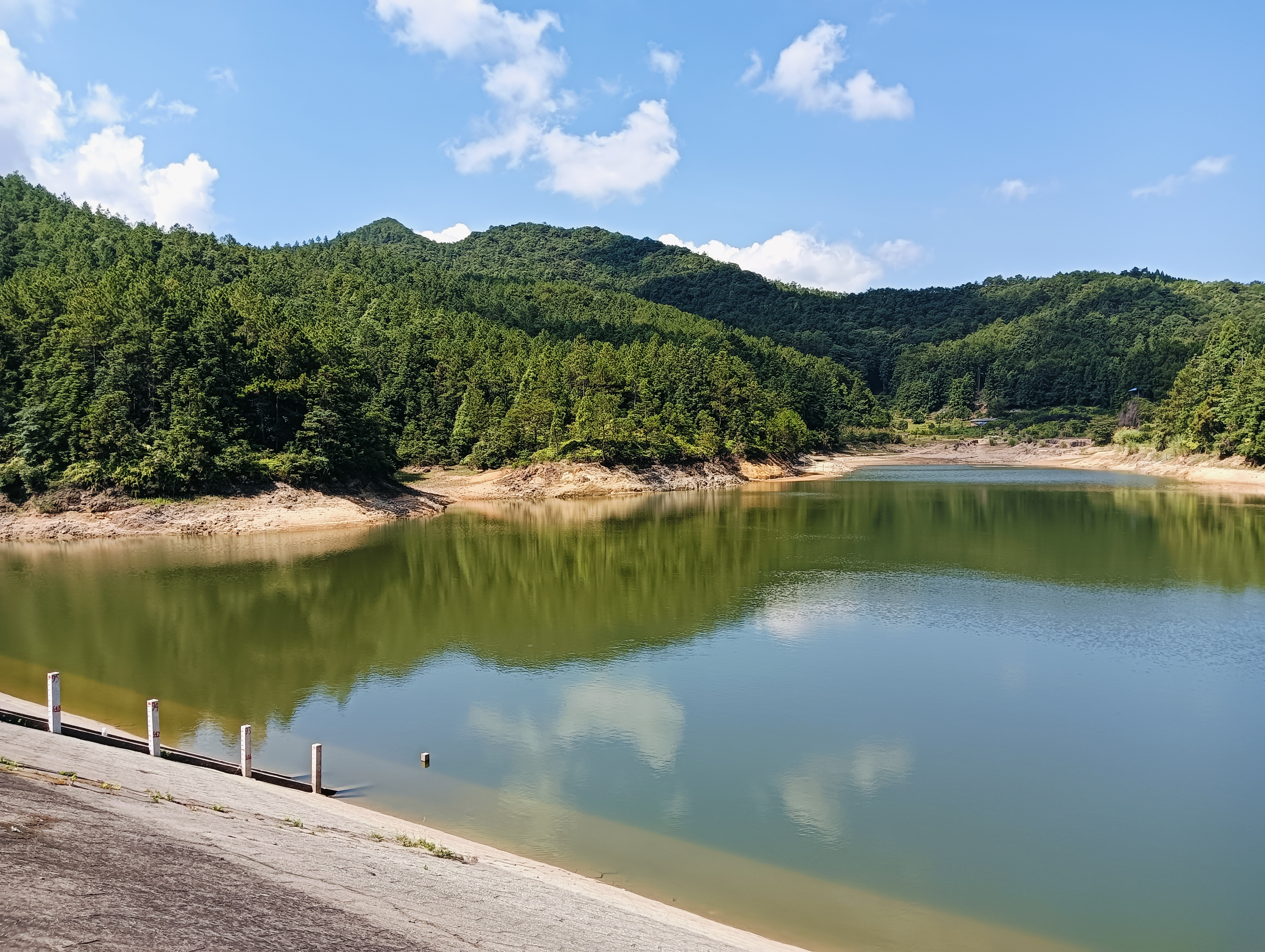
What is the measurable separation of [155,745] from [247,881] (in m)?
7.98

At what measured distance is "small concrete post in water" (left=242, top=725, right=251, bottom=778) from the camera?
1366 cm

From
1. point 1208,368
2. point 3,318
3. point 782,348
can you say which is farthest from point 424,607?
point 782,348

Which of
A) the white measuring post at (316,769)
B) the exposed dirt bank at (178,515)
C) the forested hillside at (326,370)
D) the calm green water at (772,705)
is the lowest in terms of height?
the calm green water at (772,705)

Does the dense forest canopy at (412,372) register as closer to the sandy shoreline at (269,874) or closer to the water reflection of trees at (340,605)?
the water reflection of trees at (340,605)

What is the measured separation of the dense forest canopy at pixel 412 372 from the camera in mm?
47281

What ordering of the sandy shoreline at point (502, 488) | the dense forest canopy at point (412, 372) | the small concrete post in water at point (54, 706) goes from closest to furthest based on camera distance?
the small concrete post in water at point (54, 706) → the sandy shoreline at point (502, 488) → the dense forest canopy at point (412, 372)

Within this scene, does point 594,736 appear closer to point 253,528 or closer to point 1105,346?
point 253,528

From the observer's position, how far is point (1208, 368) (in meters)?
90.8

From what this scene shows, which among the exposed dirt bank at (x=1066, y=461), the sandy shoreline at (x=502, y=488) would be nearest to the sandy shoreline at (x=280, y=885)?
the sandy shoreline at (x=502, y=488)

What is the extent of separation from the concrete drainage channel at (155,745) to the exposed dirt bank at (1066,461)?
78.5 meters

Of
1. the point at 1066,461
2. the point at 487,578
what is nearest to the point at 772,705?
the point at 487,578

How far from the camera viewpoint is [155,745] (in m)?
13.8

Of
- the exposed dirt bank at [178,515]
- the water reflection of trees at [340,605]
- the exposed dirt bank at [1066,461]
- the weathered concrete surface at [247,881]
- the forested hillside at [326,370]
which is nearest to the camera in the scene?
the weathered concrete surface at [247,881]

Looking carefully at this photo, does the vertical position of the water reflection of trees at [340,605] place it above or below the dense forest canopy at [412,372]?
below
